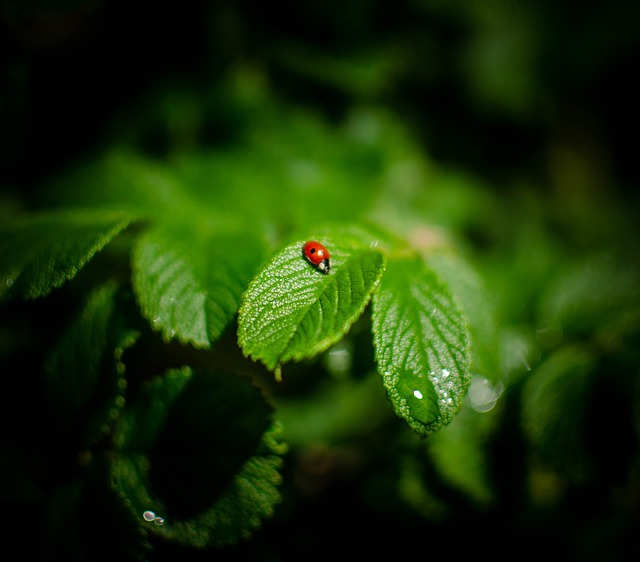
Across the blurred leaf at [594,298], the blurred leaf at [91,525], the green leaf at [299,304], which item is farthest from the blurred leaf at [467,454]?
the blurred leaf at [91,525]

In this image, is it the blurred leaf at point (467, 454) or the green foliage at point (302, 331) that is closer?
the green foliage at point (302, 331)

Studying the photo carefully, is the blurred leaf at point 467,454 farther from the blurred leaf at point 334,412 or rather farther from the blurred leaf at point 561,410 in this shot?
the blurred leaf at point 334,412

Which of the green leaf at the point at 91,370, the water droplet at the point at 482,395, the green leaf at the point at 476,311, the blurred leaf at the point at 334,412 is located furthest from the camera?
the blurred leaf at the point at 334,412

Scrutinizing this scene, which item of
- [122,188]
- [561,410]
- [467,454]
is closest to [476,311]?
[561,410]

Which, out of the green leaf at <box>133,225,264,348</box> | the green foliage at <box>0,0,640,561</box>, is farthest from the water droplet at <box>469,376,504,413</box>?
the green leaf at <box>133,225,264,348</box>

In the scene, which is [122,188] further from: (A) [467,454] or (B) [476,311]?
(A) [467,454]

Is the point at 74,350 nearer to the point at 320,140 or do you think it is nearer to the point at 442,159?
the point at 320,140
